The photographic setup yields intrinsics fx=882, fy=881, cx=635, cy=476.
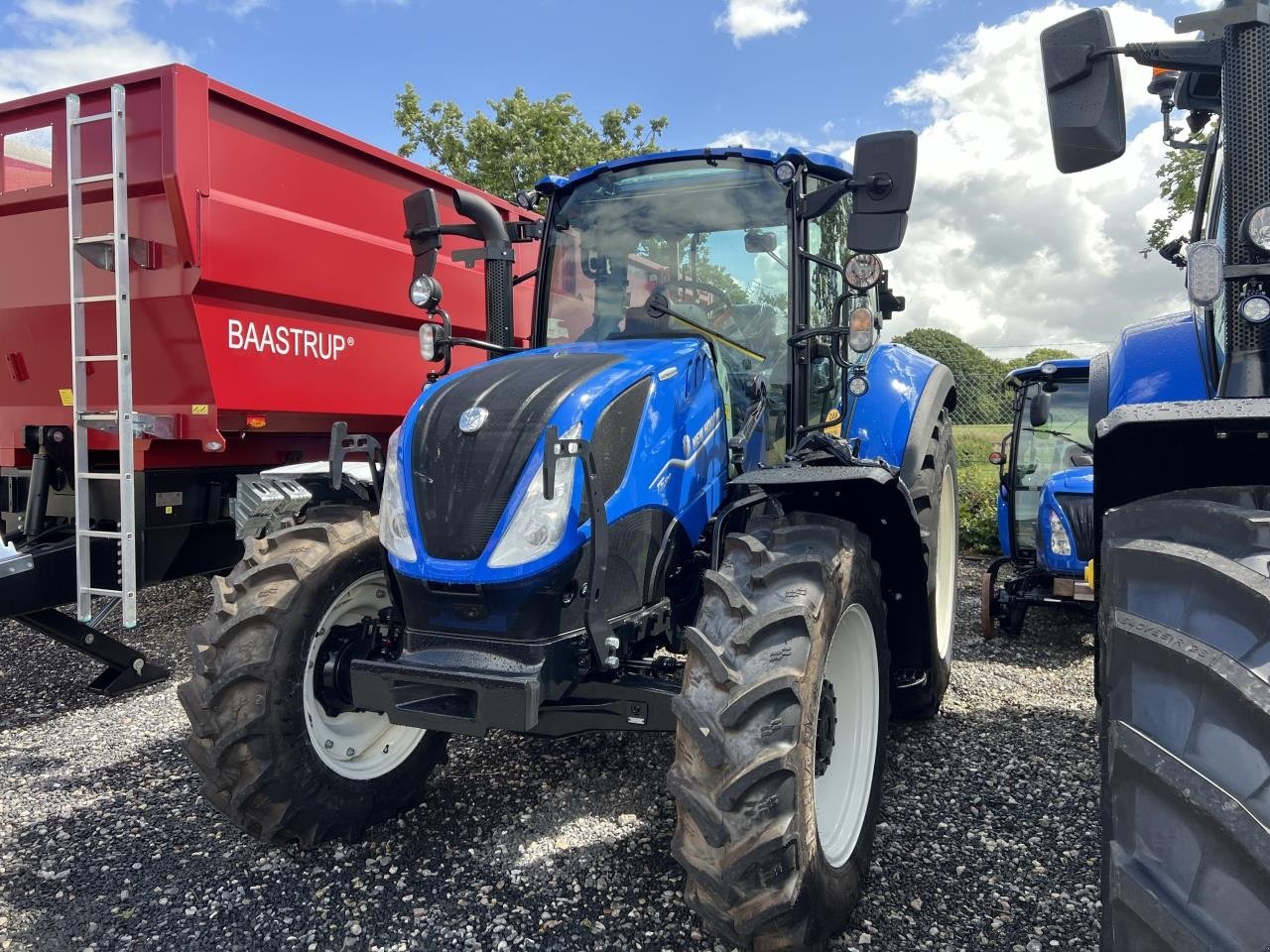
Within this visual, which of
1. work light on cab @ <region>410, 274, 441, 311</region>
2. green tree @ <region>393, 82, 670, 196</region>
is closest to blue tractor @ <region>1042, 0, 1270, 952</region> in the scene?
work light on cab @ <region>410, 274, 441, 311</region>

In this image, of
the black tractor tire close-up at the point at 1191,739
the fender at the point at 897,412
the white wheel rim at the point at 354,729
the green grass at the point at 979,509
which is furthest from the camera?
the green grass at the point at 979,509

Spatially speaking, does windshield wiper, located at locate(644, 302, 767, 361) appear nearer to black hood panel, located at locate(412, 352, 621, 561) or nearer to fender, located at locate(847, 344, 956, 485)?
fender, located at locate(847, 344, 956, 485)

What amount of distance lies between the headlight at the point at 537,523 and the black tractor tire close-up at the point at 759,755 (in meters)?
0.47

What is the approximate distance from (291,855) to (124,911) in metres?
0.50

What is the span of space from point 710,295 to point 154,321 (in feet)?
9.17

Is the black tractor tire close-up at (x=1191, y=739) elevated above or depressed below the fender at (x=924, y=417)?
below

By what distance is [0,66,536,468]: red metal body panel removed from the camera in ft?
14.0

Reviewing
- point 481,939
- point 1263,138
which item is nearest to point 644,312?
point 1263,138

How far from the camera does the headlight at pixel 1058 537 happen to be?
5926 millimetres

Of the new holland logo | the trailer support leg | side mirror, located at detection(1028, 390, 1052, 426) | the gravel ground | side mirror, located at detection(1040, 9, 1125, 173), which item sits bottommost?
the gravel ground

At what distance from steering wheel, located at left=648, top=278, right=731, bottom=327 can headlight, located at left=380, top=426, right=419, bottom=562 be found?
4.28 feet

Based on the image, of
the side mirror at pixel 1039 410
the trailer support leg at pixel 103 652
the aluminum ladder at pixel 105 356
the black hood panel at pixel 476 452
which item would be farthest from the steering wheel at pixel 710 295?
the side mirror at pixel 1039 410

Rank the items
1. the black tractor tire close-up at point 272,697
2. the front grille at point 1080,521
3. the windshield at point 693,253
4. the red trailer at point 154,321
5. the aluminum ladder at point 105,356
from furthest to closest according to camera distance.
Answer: the front grille at point 1080,521 < the red trailer at point 154,321 < the aluminum ladder at point 105,356 < the windshield at point 693,253 < the black tractor tire close-up at point 272,697

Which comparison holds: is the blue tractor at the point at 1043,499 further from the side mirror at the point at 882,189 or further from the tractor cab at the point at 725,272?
the side mirror at the point at 882,189
